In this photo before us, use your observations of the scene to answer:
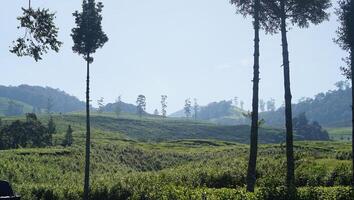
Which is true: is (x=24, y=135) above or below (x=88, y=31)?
below

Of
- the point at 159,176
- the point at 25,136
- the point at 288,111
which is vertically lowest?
the point at 159,176

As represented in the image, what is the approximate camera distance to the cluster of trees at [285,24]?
81.4 ft

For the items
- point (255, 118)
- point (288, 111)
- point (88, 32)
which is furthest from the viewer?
point (88, 32)

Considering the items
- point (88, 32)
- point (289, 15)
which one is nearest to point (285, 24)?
point (289, 15)

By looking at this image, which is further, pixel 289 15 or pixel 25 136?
pixel 25 136

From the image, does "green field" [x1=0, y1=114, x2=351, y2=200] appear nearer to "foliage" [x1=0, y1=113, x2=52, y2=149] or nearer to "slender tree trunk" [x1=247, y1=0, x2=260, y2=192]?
"slender tree trunk" [x1=247, y1=0, x2=260, y2=192]

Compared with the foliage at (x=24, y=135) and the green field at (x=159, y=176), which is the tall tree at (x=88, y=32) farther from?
the foliage at (x=24, y=135)

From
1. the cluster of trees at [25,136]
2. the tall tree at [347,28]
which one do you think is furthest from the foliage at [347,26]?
the cluster of trees at [25,136]

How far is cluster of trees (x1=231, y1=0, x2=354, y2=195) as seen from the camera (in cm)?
2481

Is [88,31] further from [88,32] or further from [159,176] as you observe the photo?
[159,176]

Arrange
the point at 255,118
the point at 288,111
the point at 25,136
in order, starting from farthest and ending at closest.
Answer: the point at 25,136 → the point at 255,118 → the point at 288,111

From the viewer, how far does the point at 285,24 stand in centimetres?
2616

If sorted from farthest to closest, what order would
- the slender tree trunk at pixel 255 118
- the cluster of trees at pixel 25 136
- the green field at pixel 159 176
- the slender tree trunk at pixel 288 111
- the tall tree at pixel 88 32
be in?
the cluster of trees at pixel 25 136, the tall tree at pixel 88 32, the slender tree trunk at pixel 255 118, the slender tree trunk at pixel 288 111, the green field at pixel 159 176

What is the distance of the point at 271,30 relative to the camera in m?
29.1
